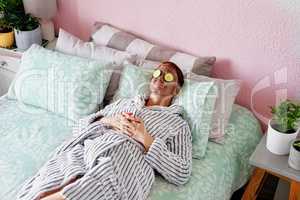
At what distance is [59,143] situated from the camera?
5.81 ft

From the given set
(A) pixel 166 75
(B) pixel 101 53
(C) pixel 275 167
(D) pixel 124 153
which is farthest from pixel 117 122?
(C) pixel 275 167

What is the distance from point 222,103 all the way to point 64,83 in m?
0.80

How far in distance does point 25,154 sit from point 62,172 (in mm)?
345

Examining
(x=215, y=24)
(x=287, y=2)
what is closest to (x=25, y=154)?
(x=215, y=24)

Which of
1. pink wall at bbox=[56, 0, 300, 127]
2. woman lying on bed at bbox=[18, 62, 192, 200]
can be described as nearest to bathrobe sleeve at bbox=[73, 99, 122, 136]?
woman lying on bed at bbox=[18, 62, 192, 200]

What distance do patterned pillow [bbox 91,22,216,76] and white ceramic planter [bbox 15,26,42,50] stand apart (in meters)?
0.41

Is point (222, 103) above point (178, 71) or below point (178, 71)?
below

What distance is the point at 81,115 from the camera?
1.91m

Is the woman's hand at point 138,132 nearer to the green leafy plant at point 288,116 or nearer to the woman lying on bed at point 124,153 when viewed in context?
the woman lying on bed at point 124,153

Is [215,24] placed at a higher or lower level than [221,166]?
higher

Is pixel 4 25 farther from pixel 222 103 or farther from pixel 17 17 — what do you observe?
pixel 222 103

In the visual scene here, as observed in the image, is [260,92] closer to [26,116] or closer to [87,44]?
[87,44]

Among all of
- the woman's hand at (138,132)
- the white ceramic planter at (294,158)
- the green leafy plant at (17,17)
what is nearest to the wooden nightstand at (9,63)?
the green leafy plant at (17,17)

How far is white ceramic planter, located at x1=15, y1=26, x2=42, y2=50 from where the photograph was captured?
234 centimetres
